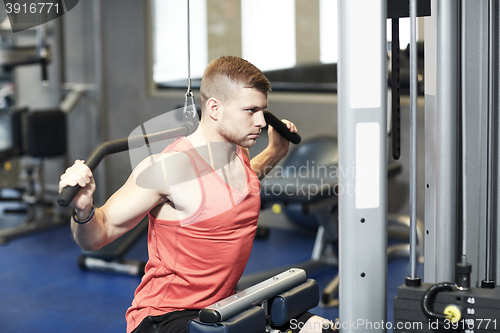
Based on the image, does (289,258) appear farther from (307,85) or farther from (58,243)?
(58,243)

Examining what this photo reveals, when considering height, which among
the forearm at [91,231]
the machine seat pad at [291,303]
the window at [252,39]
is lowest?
the machine seat pad at [291,303]

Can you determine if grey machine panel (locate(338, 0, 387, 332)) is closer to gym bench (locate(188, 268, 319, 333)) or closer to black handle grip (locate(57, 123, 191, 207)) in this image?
gym bench (locate(188, 268, 319, 333))

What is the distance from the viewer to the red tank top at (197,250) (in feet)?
4.76

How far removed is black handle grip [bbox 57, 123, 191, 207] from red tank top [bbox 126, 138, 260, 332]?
3 cm

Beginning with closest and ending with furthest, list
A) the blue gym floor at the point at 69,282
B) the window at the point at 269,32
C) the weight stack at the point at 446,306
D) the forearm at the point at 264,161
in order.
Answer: the weight stack at the point at 446,306
the forearm at the point at 264,161
the blue gym floor at the point at 69,282
the window at the point at 269,32

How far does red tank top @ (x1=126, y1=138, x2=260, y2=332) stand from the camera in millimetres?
1450

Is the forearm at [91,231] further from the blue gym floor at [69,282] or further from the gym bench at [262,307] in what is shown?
the blue gym floor at [69,282]

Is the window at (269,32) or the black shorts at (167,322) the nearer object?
the black shorts at (167,322)

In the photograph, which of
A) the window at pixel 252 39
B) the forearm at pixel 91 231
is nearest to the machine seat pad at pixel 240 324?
the forearm at pixel 91 231

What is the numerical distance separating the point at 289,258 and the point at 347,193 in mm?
2680

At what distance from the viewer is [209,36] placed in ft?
14.6

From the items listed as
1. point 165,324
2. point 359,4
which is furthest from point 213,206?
point 359,4

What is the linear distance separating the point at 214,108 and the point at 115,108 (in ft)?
11.6

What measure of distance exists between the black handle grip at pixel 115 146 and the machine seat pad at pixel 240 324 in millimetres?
399
